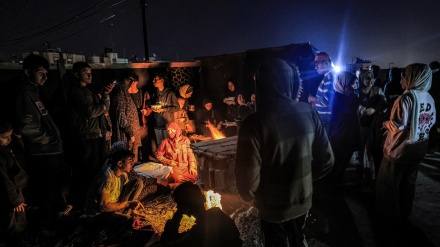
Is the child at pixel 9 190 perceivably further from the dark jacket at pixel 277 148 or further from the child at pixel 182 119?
the child at pixel 182 119

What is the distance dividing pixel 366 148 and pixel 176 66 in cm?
646

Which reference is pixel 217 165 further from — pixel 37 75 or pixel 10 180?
pixel 37 75

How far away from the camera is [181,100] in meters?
8.78

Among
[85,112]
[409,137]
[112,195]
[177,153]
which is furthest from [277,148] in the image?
[177,153]

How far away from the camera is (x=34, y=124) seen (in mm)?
4238

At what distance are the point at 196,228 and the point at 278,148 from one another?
3.51ft

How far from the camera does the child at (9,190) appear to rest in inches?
148

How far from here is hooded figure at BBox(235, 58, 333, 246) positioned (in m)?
2.21

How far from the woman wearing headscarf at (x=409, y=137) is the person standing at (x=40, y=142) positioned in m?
5.66

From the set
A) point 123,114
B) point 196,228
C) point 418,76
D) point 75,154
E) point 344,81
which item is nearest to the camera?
point 196,228

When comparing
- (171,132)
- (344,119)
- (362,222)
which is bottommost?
(362,222)

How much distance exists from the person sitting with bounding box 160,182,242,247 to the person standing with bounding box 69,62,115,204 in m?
3.61

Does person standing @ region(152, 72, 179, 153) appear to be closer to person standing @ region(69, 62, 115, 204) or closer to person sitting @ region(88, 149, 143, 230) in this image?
person standing @ region(69, 62, 115, 204)

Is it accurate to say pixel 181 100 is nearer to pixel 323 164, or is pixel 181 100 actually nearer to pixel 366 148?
pixel 366 148
